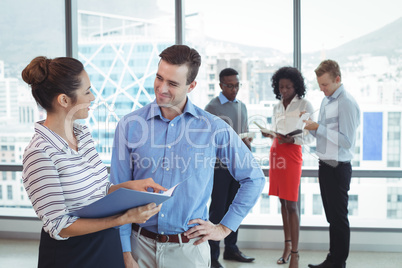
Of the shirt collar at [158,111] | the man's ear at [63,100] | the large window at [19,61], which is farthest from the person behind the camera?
the large window at [19,61]

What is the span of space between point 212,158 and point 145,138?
29cm

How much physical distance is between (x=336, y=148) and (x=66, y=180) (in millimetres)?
2607

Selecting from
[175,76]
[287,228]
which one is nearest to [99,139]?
[287,228]

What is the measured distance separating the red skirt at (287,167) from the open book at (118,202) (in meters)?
2.42

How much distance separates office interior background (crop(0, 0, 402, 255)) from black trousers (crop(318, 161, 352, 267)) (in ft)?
2.06

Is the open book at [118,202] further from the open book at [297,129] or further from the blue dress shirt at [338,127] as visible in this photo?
the blue dress shirt at [338,127]

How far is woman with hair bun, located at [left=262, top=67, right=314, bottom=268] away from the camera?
358cm

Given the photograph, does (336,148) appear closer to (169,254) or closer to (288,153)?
(288,153)

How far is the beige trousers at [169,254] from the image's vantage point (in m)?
1.55

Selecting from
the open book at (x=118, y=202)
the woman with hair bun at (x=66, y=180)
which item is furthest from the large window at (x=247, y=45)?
the open book at (x=118, y=202)

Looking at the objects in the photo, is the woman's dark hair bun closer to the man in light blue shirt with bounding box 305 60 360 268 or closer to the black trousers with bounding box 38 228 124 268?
the black trousers with bounding box 38 228 124 268

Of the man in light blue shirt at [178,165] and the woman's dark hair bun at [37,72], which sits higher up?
the woman's dark hair bun at [37,72]

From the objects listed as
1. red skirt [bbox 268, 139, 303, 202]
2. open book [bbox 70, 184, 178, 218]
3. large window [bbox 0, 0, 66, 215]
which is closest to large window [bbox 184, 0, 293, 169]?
red skirt [bbox 268, 139, 303, 202]

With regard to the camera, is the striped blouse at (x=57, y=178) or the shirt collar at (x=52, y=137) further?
the shirt collar at (x=52, y=137)
